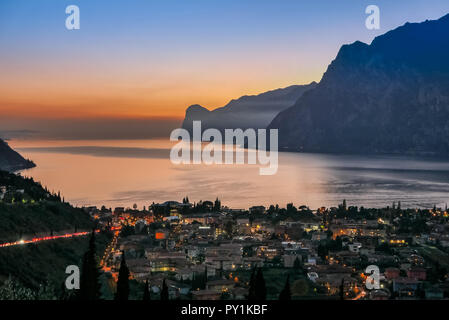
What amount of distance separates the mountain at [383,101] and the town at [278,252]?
121169 mm

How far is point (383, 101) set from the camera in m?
166

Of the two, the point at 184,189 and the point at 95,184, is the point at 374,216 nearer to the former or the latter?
the point at 184,189

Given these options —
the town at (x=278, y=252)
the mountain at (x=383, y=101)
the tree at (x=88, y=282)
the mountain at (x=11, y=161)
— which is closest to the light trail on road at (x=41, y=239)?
the town at (x=278, y=252)

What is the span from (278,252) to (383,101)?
5832 inches

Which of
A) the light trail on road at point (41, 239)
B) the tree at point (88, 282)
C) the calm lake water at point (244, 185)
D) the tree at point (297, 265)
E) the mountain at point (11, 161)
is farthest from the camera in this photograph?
the mountain at point (11, 161)

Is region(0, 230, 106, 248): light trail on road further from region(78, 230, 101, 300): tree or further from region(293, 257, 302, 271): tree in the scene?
region(293, 257, 302, 271): tree

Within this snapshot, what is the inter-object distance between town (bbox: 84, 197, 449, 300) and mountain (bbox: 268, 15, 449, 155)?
121m

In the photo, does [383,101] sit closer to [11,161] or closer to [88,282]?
[11,161]

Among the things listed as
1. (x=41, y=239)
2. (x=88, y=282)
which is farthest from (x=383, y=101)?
(x=88, y=282)

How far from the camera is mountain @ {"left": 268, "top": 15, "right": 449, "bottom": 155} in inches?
6147

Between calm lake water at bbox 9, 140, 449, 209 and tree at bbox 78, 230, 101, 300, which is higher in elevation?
tree at bbox 78, 230, 101, 300

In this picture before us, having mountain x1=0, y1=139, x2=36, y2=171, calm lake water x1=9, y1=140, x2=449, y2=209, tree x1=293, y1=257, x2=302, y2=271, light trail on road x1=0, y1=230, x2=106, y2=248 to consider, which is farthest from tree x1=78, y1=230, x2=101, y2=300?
mountain x1=0, y1=139, x2=36, y2=171

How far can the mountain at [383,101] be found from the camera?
512ft

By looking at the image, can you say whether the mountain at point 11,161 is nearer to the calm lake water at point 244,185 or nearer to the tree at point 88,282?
the calm lake water at point 244,185
